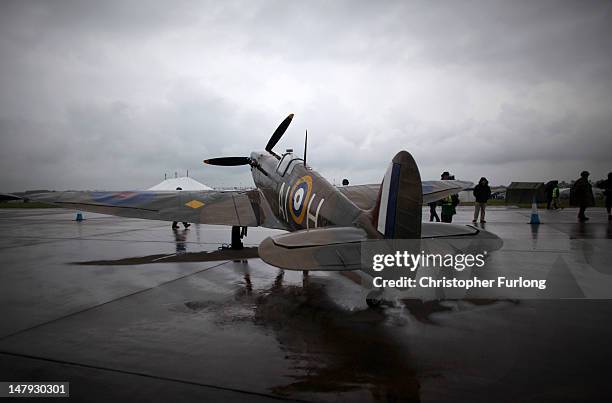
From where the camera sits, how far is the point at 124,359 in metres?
3.35

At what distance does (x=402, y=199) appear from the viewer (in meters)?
4.46

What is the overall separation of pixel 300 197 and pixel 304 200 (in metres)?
0.24

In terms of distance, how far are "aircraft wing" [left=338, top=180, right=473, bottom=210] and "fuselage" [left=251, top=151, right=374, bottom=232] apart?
101 inches

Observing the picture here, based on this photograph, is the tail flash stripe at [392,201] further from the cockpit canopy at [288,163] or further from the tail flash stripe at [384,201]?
the cockpit canopy at [288,163]

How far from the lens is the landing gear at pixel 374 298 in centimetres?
491

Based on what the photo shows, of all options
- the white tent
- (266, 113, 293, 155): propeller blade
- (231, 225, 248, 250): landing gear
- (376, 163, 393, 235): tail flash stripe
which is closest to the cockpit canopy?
(231, 225, 248, 250): landing gear

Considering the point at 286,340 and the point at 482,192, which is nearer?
the point at 286,340

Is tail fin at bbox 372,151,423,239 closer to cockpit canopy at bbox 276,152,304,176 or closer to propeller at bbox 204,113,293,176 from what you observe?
cockpit canopy at bbox 276,152,304,176

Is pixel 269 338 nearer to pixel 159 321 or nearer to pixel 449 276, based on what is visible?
pixel 159 321

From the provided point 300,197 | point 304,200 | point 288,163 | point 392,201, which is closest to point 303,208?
point 304,200

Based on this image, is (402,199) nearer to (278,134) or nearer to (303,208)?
(303,208)

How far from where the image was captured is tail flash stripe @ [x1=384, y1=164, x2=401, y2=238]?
4438 millimetres

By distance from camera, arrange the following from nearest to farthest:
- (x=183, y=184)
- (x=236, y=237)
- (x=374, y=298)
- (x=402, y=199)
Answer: (x=402, y=199) → (x=374, y=298) → (x=236, y=237) → (x=183, y=184)

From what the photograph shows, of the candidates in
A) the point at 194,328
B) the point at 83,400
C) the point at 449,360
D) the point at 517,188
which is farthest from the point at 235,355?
the point at 517,188
